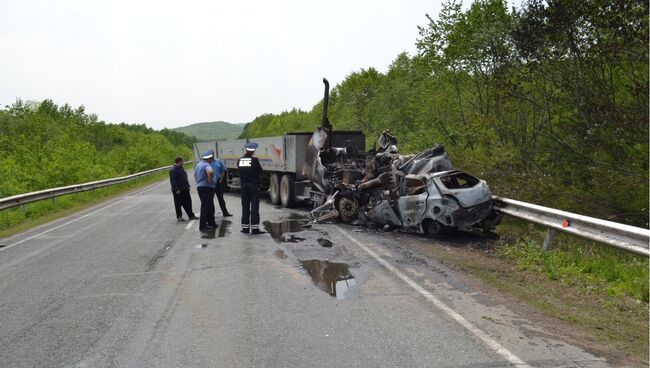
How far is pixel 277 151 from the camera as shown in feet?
54.9

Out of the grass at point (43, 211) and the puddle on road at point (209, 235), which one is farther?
the grass at point (43, 211)

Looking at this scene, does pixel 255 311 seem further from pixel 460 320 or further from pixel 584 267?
pixel 584 267

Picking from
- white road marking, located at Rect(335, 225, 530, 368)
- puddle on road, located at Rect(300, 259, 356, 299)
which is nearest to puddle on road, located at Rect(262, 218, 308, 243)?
puddle on road, located at Rect(300, 259, 356, 299)

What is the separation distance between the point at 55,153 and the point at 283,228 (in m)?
21.9

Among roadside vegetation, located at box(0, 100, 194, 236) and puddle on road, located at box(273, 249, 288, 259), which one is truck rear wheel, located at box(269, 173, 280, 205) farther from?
puddle on road, located at box(273, 249, 288, 259)

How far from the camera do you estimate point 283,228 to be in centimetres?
1144

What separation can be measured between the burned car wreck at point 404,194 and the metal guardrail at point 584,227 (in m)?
0.66

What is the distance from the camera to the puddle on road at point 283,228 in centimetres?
1005

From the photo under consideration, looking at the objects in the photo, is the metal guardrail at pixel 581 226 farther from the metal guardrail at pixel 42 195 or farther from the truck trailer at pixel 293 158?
the metal guardrail at pixel 42 195

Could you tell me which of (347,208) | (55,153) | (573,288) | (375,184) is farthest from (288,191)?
(55,153)

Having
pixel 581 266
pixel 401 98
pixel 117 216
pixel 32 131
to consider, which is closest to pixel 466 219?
pixel 581 266

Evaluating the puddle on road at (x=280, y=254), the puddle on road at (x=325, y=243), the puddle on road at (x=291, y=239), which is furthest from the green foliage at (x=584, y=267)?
the puddle on road at (x=291, y=239)

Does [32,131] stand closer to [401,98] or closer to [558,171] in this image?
[401,98]

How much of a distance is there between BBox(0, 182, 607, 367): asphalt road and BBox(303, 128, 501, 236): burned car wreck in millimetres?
1066
